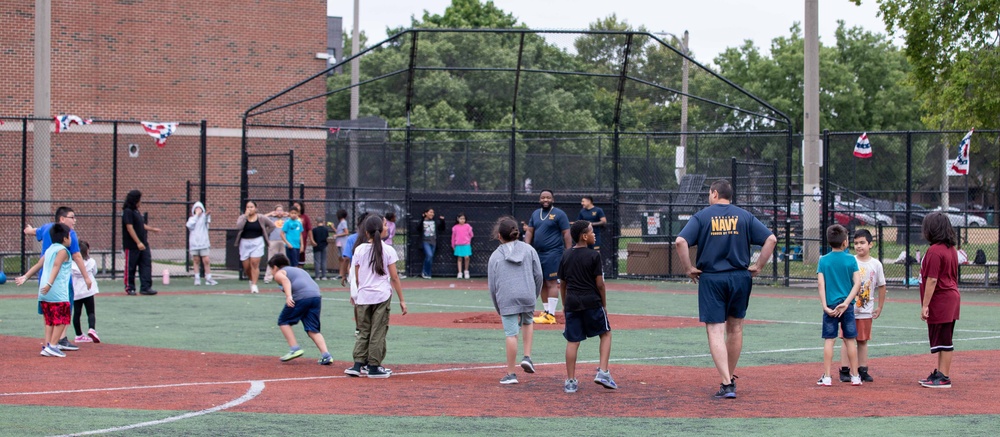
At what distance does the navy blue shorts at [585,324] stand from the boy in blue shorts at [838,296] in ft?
6.27

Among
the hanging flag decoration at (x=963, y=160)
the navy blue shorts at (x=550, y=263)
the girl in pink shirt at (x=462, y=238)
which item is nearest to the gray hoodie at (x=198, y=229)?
the girl in pink shirt at (x=462, y=238)

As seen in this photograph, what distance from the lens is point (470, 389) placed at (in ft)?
32.0

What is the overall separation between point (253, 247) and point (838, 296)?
45.2 feet

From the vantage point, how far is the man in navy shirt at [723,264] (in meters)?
9.15

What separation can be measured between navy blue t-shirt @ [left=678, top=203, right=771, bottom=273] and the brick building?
74.1 feet

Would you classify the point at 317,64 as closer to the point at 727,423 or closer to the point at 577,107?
the point at 577,107

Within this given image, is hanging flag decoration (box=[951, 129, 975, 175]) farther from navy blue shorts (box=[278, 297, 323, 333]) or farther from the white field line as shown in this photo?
Answer: the white field line

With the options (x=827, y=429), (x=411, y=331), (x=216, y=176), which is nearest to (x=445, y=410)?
(x=827, y=429)

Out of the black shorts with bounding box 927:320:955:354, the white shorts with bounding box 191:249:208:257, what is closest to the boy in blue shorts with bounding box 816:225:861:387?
the black shorts with bounding box 927:320:955:354

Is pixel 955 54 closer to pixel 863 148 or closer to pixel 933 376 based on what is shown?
pixel 863 148

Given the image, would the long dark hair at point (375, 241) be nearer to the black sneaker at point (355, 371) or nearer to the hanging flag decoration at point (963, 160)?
the black sneaker at point (355, 371)

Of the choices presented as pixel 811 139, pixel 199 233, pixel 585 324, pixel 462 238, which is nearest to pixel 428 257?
pixel 462 238

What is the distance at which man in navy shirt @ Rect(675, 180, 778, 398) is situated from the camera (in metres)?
9.15

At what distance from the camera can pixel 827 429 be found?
25.6 ft
